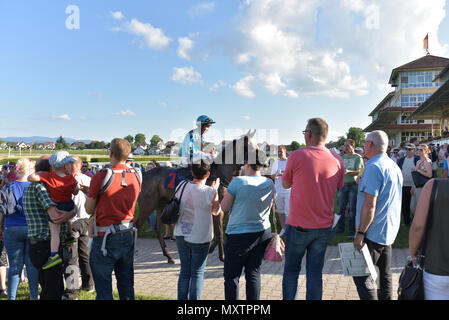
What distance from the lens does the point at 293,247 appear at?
328 centimetres

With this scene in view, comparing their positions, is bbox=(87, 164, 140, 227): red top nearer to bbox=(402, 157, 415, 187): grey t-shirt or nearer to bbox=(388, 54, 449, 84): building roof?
bbox=(402, 157, 415, 187): grey t-shirt

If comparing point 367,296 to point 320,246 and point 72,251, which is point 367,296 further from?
point 72,251

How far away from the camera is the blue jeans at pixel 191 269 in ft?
10.7

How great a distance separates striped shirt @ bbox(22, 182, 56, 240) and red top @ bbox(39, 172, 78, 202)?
0.06 meters

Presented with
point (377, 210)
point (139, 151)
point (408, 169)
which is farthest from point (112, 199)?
point (139, 151)

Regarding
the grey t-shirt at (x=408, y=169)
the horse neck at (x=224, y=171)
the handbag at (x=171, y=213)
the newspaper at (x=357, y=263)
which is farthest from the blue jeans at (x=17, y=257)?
the grey t-shirt at (x=408, y=169)

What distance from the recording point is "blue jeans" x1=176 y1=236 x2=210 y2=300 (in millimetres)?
3268

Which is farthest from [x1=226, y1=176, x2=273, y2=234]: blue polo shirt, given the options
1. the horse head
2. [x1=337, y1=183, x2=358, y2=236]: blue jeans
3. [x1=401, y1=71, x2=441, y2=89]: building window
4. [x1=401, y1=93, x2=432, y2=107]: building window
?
[x1=401, y1=71, x2=441, y2=89]: building window

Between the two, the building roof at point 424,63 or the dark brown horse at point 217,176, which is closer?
the dark brown horse at point 217,176

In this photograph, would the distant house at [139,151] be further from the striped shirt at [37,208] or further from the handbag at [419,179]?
the striped shirt at [37,208]

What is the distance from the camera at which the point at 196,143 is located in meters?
5.60

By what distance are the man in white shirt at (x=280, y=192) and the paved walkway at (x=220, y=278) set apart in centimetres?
125
